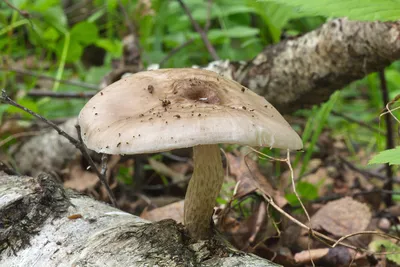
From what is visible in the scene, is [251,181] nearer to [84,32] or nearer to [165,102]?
[165,102]

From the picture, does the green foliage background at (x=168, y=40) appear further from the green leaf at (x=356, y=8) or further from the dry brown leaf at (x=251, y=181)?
the green leaf at (x=356, y=8)

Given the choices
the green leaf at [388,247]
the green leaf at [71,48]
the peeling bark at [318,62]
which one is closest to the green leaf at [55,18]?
the green leaf at [71,48]

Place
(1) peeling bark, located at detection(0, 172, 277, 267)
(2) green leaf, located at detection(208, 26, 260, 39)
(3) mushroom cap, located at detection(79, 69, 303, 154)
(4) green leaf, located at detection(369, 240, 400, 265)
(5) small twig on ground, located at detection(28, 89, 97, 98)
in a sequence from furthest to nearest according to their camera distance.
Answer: (2) green leaf, located at detection(208, 26, 260, 39) → (5) small twig on ground, located at detection(28, 89, 97, 98) → (4) green leaf, located at detection(369, 240, 400, 265) → (1) peeling bark, located at detection(0, 172, 277, 267) → (3) mushroom cap, located at detection(79, 69, 303, 154)

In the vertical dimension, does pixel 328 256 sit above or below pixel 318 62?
below

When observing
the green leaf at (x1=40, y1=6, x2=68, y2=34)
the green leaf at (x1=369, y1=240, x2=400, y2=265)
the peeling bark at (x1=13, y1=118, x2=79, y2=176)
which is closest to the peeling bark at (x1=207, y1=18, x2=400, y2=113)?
the green leaf at (x1=369, y1=240, x2=400, y2=265)

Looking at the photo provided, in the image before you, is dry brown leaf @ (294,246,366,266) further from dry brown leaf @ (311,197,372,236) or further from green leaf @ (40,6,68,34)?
green leaf @ (40,6,68,34)

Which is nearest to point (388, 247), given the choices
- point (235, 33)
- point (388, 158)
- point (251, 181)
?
point (251, 181)
